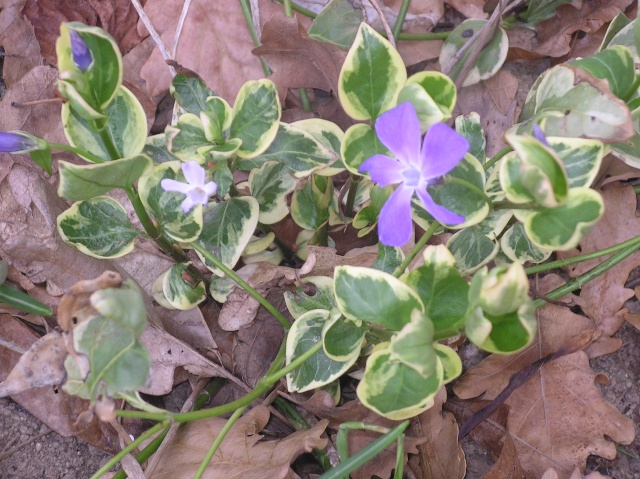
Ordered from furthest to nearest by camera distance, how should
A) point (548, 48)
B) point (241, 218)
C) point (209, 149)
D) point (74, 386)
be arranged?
1. point (548, 48)
2. point (241, 218)
3. point (209, 149)
4. point (74, 386)

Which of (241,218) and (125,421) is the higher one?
(241,218)

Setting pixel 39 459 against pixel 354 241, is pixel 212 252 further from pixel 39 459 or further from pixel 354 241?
pixel 39 459

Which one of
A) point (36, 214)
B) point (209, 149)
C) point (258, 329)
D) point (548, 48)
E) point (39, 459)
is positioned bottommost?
point (39, 459)

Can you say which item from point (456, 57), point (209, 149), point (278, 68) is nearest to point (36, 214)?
point (209, 149)

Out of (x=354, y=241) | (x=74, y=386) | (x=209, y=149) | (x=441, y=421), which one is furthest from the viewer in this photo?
(x=354, y=241)

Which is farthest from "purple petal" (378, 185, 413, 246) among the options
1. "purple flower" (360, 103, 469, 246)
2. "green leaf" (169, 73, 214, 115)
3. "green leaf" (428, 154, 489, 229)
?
"green leaf" (169, 73, 214, 115)

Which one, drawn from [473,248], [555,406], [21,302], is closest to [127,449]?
[21,302]

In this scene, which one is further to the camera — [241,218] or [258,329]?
[258,329]

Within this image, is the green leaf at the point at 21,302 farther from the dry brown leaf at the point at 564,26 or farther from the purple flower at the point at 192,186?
the dry brown leaf at the point at 564,26
